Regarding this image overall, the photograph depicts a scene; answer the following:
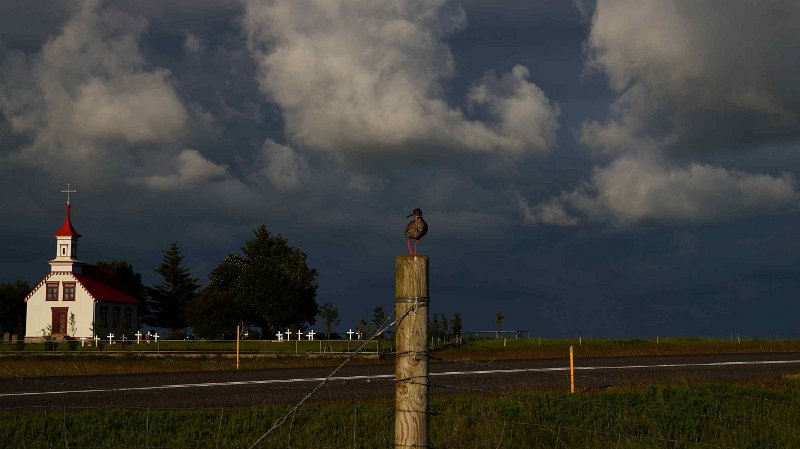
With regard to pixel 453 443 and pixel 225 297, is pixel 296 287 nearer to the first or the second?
pixel 225 297

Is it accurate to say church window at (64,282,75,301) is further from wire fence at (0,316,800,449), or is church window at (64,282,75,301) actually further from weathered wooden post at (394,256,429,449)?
weathered wooden post at (394,256,429,449)

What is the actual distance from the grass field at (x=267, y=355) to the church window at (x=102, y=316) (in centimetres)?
1459

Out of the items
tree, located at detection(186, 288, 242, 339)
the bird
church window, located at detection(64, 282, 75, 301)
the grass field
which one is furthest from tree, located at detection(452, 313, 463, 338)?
the bird

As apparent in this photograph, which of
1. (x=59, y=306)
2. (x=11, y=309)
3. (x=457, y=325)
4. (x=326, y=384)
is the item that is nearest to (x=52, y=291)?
(x=59, y=306)

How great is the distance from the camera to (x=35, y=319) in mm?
86000

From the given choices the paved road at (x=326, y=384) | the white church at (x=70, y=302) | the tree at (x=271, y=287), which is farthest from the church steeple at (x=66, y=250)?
the paved road at (x=326, y=384)

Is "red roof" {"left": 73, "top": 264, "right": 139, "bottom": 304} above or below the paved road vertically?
above

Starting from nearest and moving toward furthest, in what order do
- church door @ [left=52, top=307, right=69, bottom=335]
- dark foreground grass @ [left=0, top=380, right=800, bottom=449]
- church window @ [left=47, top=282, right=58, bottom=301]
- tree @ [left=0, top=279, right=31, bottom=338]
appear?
dark foreground grass @ [left=0, top=380, right=800, bottom=449] → church door @ [left=52, top=307, right=69, bottom=335] → church window @ [left=47, top=282, right=58, bottom=301] → tree @ [left=0, top=279, right=31, bottom=338]

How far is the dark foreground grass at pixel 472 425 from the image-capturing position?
13258 mm

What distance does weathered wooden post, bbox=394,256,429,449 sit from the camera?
23.6ft

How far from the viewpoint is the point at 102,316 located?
3369 inches

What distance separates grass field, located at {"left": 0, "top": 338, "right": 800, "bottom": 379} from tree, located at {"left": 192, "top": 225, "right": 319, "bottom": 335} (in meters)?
12.3

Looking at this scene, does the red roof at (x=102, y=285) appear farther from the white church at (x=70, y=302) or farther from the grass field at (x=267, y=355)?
the grass field at (x=267, y=355)

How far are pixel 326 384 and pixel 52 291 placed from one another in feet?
236
